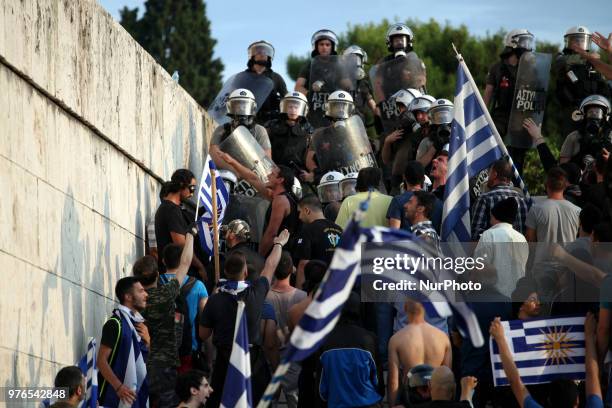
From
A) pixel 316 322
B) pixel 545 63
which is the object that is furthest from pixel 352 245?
pixel 545 63

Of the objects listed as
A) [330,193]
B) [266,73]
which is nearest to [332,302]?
[330,193]

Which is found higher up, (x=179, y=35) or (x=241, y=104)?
(x=179, y=35)

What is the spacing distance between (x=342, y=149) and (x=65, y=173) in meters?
5.44

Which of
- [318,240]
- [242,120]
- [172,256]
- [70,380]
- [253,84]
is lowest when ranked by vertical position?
[70,380]

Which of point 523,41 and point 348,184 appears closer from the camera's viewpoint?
point 348,184

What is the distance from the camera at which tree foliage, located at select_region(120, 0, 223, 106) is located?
62.1 metres

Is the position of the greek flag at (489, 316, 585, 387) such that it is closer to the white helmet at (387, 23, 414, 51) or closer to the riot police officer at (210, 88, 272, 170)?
the riot police officer at (210, 88, 272, 170)

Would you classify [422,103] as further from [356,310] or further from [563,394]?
[563,394]

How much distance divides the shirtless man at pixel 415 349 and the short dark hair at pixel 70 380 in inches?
83.3

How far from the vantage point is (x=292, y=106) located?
17.9 meters

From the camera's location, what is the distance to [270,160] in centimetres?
1681

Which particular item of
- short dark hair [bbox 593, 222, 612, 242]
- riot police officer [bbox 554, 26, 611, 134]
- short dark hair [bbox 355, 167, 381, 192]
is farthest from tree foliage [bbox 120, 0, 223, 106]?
short dark hair [bbox 593, 222, 612, 242]

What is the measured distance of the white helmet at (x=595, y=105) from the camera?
17531mm

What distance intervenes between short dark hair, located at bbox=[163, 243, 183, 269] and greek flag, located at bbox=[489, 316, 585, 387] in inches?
117
